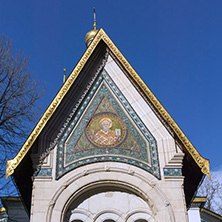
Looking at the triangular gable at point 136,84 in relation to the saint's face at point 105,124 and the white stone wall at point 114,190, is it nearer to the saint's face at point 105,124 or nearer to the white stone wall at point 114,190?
the white stone wall at point 114,190

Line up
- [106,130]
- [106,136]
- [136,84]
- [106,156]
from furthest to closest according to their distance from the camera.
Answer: [136,84] → [106,130] → [106,136] → [106,156]

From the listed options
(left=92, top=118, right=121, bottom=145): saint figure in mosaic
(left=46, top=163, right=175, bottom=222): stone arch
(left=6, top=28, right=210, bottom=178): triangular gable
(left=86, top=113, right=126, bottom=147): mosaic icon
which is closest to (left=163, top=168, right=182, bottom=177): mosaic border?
(left=46, top=163, right=175, bottom=222): stone arch

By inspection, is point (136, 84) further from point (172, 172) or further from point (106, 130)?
point (172, 172)

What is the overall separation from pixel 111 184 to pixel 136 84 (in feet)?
9.90

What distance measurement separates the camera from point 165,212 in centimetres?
915

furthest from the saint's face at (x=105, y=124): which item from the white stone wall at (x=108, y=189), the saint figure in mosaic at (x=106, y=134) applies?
the white stone wall at (x=108, y=189)

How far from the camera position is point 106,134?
10.4 m

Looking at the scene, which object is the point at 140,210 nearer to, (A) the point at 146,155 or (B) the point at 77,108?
(A) the point at 146,155

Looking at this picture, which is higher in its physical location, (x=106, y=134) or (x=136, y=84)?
(x=136, y=84)

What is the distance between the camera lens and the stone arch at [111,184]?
9203 mm

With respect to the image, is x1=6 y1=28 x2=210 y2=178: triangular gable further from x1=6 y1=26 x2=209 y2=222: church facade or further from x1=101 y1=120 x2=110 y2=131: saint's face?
x1=101 y1=120 x2=110 y2=131: saint's face

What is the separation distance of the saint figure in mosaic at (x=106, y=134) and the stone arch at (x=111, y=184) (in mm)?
723

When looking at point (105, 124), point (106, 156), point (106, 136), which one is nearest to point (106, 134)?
point (106, 136)

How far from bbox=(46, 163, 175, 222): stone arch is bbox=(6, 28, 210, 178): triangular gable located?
49.8 inches
